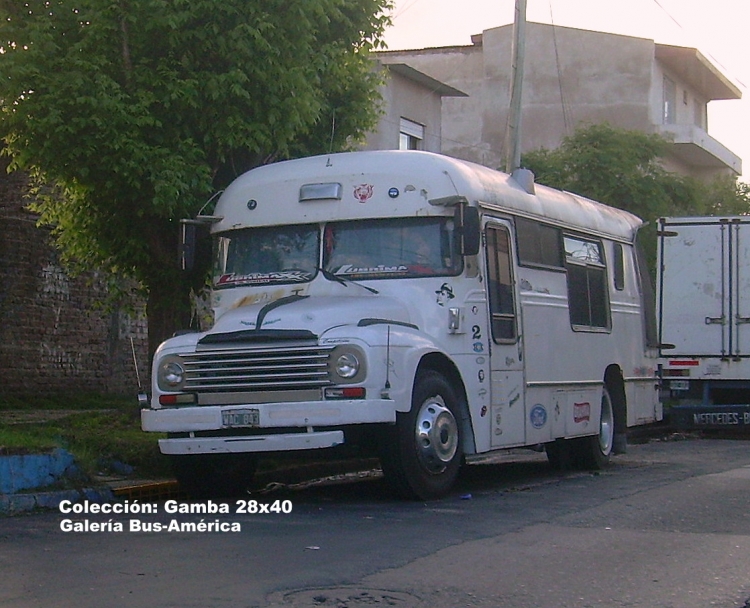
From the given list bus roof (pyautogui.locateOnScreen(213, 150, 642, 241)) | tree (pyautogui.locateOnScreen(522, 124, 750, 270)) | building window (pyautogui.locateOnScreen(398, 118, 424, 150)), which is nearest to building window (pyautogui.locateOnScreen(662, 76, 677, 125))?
tree (pyautogui.locateOnScreen(522, 124, 750, 270))

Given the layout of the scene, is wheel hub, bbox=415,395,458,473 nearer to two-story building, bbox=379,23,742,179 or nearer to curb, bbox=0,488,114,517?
curb, bbox=0,488,114,517

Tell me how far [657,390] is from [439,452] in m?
6.23

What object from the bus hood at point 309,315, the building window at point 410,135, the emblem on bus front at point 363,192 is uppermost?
the building window at point 410,135

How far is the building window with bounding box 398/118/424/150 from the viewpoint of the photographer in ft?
99.9

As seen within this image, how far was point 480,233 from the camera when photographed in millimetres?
10961

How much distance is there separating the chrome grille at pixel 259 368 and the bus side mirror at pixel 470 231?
1.64 metres

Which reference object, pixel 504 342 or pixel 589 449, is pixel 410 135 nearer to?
pixel 589 449

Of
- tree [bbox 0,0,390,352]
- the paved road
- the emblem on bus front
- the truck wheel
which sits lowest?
the paved road

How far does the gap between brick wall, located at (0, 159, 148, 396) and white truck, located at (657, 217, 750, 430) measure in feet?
27.3

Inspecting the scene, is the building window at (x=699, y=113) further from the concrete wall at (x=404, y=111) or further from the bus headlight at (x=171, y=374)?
the bus headlight at (x=171, y=374)

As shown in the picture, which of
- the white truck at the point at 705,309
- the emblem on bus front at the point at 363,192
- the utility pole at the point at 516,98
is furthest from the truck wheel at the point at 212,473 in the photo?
the white truck at the point at 705,309

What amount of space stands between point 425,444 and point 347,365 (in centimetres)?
Result: 104

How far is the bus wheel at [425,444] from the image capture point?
1005cm

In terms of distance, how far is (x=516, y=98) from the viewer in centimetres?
1942
